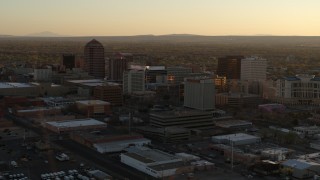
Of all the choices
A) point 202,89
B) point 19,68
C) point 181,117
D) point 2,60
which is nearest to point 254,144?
point 181,117

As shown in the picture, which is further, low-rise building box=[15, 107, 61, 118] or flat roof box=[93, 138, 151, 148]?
low-rise building box=[15, 107, 61, 118]

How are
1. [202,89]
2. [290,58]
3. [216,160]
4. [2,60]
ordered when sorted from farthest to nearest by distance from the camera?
[290,58] → [2,60] → [202,89] → [216,160]

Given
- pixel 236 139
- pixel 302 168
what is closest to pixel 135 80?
pixel 236 139

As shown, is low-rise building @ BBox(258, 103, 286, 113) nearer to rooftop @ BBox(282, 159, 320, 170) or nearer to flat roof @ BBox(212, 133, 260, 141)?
flat roof @ BBox(212, 133, 260, 141)

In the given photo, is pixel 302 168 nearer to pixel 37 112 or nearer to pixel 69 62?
pixel 37 112

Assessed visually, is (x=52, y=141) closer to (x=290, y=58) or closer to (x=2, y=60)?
(x=2, y=60)

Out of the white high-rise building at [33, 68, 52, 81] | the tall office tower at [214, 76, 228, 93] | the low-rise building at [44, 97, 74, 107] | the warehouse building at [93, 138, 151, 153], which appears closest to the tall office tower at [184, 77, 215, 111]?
the low-rise building at [44, 97, 74, 107]

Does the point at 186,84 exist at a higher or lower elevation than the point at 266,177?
higher

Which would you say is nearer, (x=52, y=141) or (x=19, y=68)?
(x=52, y=141)
